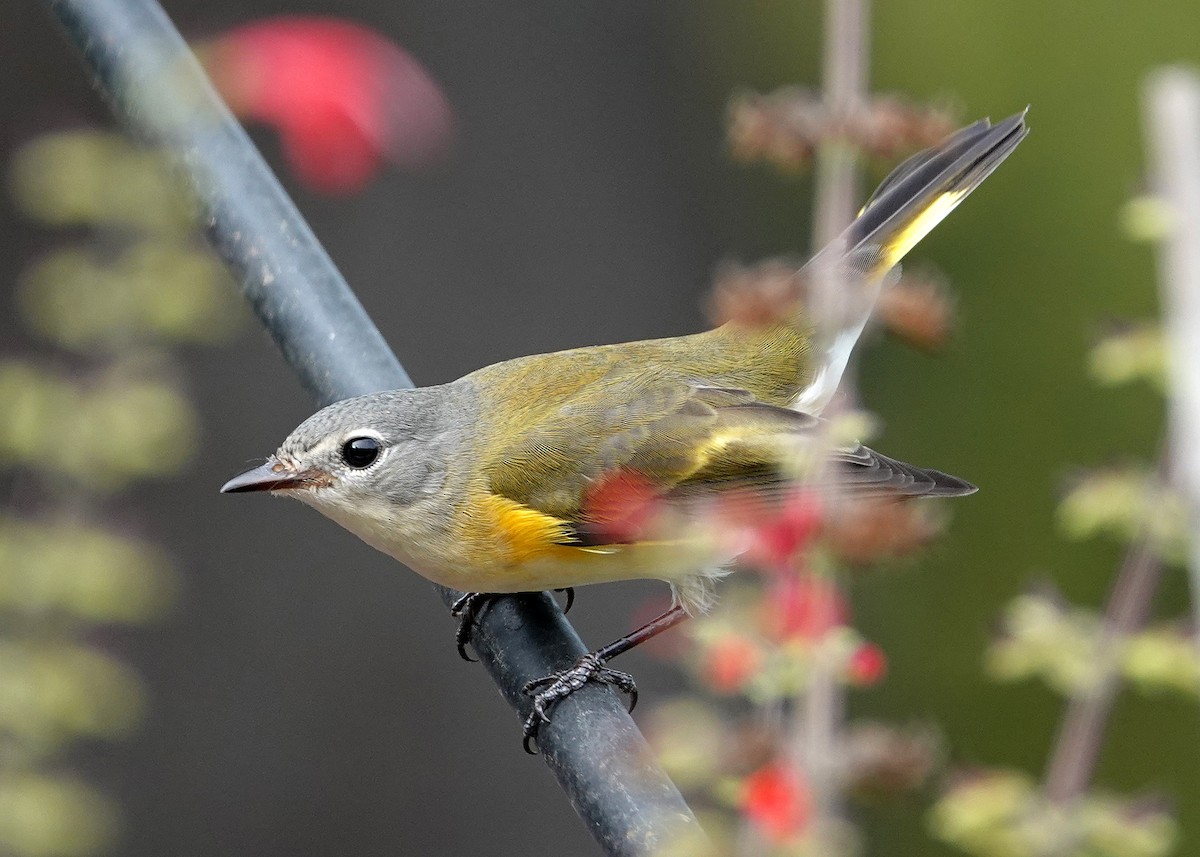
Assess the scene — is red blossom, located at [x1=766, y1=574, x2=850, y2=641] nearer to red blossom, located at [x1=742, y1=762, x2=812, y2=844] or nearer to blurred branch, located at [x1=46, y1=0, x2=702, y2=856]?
red blossom, located at [x1=742, y1=762, x2=812, y2=844]

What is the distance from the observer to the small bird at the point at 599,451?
3074 mm

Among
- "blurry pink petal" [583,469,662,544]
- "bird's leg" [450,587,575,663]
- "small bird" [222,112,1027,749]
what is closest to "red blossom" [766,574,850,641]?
"small bird" [222,112,1027,749]

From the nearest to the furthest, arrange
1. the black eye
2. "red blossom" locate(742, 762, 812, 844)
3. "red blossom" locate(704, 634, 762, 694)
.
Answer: "red blossom" locate(742, 762, 812, 844)
"red blossom" locate(704, 634, 762, 694)
the black eye

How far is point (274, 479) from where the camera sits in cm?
305

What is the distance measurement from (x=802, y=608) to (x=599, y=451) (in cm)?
208

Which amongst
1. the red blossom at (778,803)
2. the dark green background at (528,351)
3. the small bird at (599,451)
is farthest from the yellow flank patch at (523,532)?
the dark green background at (528,351)

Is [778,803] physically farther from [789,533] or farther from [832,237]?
[832,237]

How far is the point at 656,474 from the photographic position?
329 cm

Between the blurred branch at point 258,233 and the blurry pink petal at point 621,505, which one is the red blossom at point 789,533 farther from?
the blurry pink petal at point 621,505

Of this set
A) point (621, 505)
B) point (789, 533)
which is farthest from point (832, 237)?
point (621, 505)

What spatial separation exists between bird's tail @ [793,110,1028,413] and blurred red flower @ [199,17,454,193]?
3.40 feet

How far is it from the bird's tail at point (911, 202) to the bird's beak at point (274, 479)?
3.74 ft

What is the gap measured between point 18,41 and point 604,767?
165 inches

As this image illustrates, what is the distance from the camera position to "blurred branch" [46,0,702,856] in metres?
2.75
